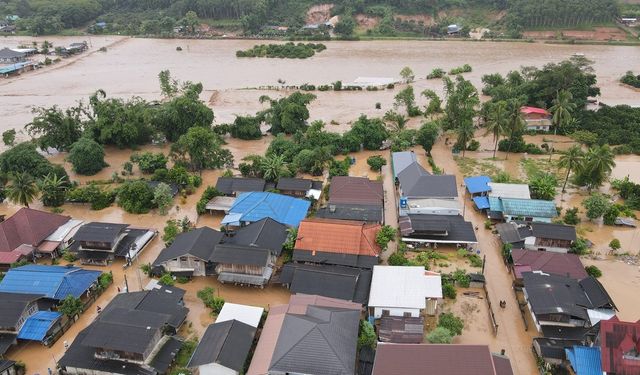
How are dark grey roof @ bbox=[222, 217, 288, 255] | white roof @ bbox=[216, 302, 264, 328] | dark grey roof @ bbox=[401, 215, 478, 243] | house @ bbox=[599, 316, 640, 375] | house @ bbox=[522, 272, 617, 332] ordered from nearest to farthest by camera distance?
house @ bbox=[599, 316, 640, 375] → house @ bbox=[522, 272, 617, 332] → white roof @ bbox=[216, 302, 264, 328] → dark grey roof @ bbox=[222, 217, 288, 255] → dark grey roof @ bbox=[401, 215, 478, 243]

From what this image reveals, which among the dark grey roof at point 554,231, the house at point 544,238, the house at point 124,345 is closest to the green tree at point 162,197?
the house at point 124,345

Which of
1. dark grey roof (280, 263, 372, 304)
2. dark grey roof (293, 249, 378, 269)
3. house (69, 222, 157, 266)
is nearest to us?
dark grey roof (280, 263, 372, 304)

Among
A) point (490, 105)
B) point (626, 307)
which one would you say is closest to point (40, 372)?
point (626, 307)

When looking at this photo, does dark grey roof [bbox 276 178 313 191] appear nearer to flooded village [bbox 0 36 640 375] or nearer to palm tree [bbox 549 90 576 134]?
flooded village [bbox 0 36 640 375]

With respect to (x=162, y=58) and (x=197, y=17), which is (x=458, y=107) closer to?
(x=162, y=58)

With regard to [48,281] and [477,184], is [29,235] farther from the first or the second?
[477,184]

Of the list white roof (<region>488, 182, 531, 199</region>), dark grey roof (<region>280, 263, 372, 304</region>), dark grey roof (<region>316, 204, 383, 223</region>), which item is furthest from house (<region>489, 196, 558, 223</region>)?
dark grey roof (<region>280, 263, 372, 304</region>)
